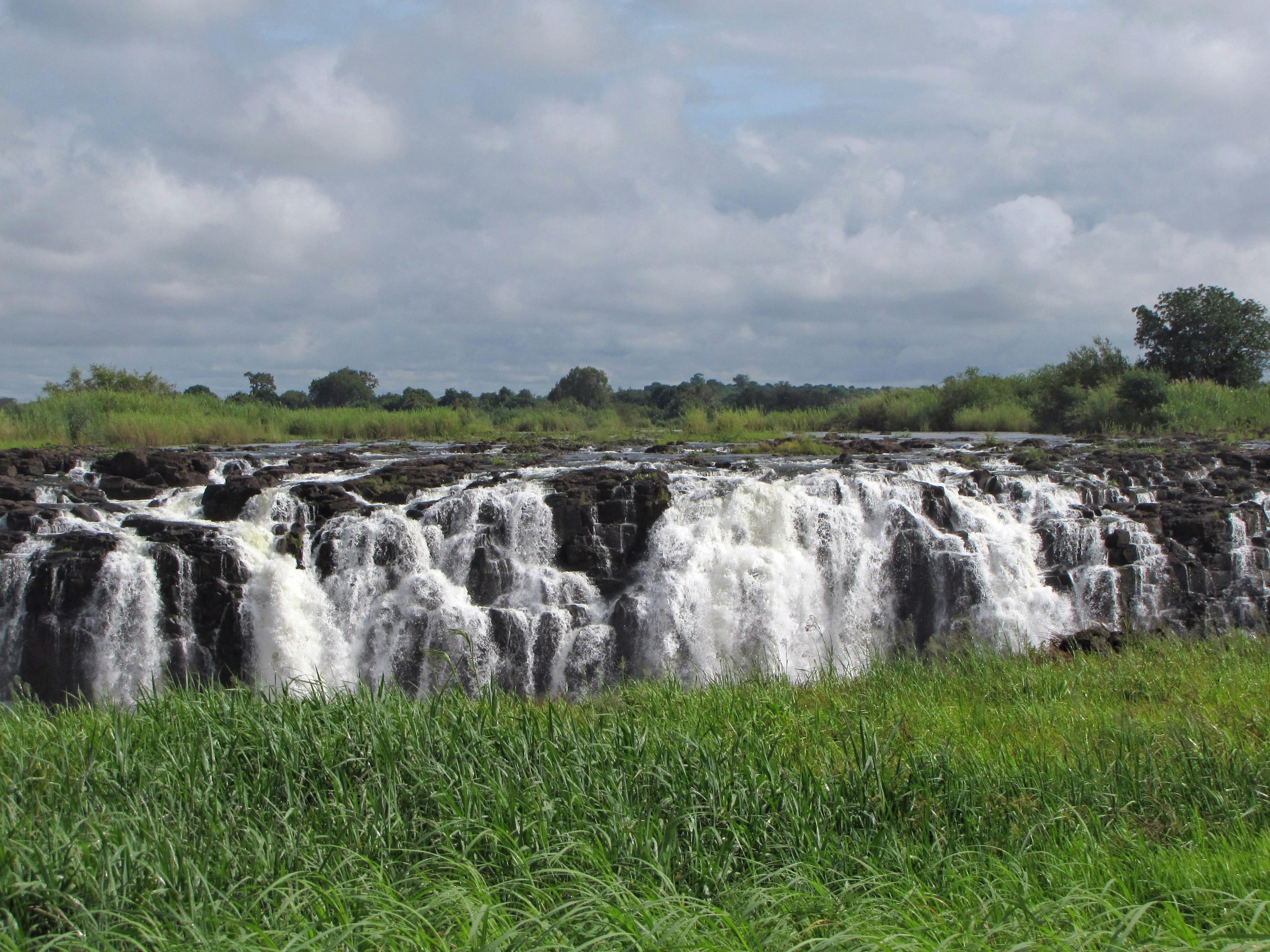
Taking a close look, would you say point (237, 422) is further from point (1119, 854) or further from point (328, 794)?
point (1119, 854)

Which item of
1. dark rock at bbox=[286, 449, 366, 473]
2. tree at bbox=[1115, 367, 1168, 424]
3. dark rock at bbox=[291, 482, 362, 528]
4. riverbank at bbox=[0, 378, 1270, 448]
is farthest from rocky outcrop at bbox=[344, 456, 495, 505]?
tree at bbox=[1115, 367, 1168, 424]

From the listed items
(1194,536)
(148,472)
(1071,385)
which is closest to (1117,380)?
(1071,385)

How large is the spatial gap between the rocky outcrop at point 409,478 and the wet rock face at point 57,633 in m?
3.77

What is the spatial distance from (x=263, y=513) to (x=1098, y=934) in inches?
480

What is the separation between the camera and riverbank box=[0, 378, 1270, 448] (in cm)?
2484

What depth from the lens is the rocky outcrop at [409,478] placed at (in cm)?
1369

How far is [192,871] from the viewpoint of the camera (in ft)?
10.8

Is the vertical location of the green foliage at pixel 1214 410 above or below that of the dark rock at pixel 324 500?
above

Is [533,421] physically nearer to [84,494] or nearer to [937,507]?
[84,494]

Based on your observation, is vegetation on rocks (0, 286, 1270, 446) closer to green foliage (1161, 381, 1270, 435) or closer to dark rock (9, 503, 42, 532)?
green foliage (1161, 381, 1270, 435)

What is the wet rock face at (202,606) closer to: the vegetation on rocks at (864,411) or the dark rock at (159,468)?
the dark rock at (159,468)

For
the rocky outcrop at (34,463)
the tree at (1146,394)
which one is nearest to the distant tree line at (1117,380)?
the tree at (1146,394)

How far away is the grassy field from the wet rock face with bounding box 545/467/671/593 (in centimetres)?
708

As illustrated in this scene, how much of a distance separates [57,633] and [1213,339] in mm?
37783
